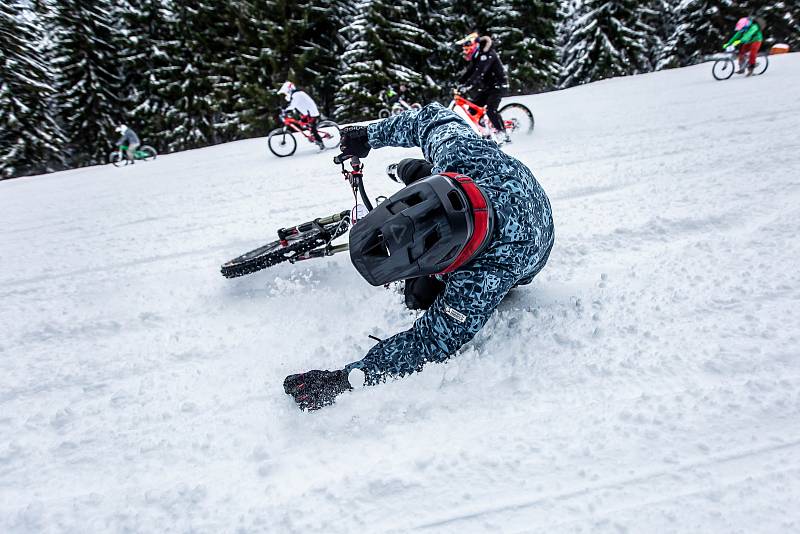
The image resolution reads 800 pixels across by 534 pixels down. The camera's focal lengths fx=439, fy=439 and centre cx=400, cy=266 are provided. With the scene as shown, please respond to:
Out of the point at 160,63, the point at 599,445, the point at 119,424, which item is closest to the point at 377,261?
the point at 599,445

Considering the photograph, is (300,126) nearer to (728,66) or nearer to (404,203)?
(404,203)

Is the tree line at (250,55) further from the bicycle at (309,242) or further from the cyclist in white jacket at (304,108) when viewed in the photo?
the bicycle at (309,242)

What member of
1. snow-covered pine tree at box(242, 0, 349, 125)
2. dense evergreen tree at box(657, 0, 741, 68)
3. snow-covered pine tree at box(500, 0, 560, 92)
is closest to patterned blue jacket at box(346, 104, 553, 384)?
snow-covered pine tree at box(242, 0, 349, 125)

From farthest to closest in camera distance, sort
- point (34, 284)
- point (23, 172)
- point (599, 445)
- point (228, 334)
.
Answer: point (23, 172), point (34, 284), point (228, 334), point (599, 445)

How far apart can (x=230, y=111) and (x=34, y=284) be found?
2304 centimetres

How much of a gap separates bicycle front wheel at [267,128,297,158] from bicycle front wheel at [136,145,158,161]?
24.5ft

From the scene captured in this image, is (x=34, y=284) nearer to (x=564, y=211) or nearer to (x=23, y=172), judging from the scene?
(x=564, y=211)

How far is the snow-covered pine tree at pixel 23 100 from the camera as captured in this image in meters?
20.1

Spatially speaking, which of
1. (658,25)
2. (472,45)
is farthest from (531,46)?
(472,45)

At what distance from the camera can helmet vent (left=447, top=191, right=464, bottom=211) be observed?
5.43 feet

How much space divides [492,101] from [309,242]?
605cm

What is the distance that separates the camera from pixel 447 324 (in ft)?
6.39

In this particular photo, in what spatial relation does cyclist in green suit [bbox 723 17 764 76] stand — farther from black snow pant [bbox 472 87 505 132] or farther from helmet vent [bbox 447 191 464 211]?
helmet vent [bbox 447 191 464 211]

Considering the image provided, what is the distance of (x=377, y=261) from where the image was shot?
1.55m
